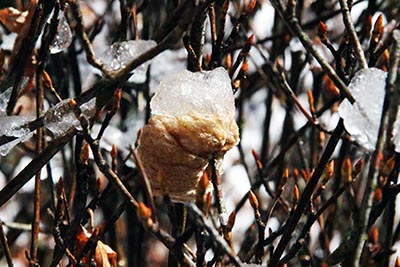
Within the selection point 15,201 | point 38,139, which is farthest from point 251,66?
point 38,139

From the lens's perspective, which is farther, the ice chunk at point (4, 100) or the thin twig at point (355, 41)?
the ice chunk at point (4, 100)

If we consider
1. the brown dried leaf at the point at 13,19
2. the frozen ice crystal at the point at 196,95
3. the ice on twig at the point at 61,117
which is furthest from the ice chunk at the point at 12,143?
the brown dried leaf at the point at 13,19

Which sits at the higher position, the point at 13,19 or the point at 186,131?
the point at 13,19

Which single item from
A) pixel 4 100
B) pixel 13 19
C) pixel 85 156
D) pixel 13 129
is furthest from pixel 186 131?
pixel 13 19

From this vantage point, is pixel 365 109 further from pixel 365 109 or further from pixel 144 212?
pixel 144 212

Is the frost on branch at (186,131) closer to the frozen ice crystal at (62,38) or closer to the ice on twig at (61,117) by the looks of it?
the ice on twig at (61,117)

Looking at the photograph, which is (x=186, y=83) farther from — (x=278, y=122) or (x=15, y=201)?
(x=278, y=122)
